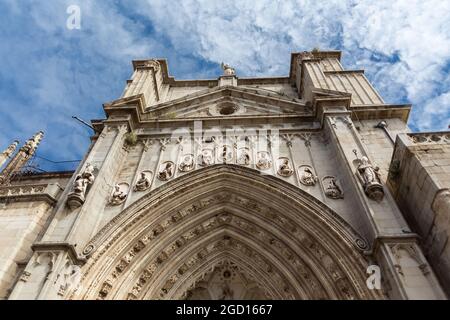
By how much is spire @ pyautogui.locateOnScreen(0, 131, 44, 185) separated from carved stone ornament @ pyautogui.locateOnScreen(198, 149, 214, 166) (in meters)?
7.35

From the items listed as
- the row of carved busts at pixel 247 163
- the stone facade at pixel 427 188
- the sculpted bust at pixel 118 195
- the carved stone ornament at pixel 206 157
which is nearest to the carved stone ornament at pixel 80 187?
the row of carved busts at pixel 247 163

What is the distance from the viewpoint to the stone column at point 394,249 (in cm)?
661

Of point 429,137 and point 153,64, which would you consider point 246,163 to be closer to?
point 429,137

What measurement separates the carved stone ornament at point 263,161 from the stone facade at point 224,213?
0.17 ft

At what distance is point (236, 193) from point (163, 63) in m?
10.9

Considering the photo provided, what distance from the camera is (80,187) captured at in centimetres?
947

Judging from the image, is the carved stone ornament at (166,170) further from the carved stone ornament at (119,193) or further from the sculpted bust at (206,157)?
the carved stone ornament at (119,193)

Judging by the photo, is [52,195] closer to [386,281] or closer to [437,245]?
[386,281]

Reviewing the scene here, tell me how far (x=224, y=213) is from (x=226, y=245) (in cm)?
99

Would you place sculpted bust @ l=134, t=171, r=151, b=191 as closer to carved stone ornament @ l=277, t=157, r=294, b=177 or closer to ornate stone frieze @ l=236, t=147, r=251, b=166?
ornate stone frieze @ l=236, t=147, r=251, b=166

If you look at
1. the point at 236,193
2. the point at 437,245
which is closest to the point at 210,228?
the point at 236,193
